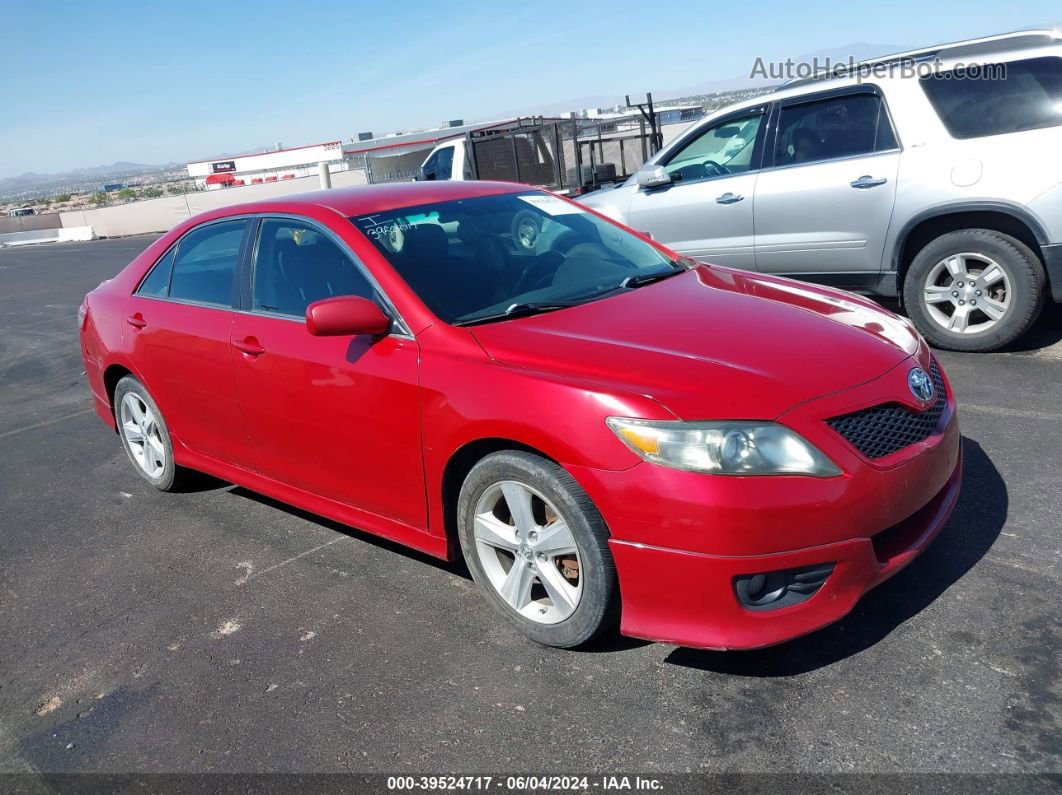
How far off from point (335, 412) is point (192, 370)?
117 centimetres

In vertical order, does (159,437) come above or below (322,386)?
below

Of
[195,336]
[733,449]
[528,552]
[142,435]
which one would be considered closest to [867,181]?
[733,449]

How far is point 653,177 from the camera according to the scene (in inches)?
279

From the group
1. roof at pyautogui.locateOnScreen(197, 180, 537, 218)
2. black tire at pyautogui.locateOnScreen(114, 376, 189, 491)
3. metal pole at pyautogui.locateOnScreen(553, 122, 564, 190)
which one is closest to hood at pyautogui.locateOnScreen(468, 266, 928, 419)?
roof at pyautogui.locateOnScreen(197, 180, 537, 218)

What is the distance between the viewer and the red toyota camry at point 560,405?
269cm

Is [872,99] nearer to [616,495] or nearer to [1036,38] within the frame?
[1036,38]

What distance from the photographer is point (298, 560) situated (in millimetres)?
4129

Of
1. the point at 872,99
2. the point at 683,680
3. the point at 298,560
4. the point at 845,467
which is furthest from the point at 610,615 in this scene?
the point at 872,99

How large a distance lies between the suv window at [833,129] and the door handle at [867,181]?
216mm

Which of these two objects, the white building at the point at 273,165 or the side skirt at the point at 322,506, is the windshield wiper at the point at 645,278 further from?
the white building at the point at 273,165

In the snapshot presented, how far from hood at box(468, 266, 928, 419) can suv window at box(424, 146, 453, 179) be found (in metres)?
13.2

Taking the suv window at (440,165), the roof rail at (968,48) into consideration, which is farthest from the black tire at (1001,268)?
the suv window at (440,165)

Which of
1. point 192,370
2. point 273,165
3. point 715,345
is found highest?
point 273,165

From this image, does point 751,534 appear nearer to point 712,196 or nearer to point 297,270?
point 297,270
